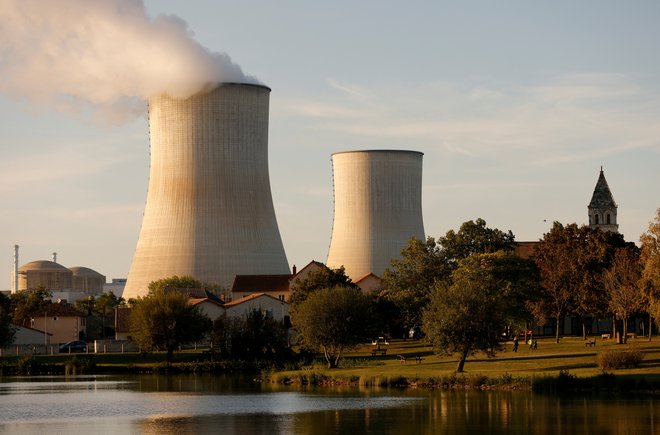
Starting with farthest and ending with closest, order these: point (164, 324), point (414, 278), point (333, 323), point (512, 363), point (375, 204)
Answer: point (375, 204)
point (414, 278)
point (164, 324)
point (333, 323)
point (512, 363)

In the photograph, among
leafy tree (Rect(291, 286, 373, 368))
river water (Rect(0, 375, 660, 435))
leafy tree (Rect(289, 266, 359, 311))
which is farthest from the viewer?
leafy tree (Rect(289, 266, 359, 311))

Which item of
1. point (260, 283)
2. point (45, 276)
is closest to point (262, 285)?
point (260, 283)

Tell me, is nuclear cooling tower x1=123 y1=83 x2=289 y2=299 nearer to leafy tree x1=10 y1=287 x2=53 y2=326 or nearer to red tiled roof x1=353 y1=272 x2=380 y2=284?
red tiled roof x1=353 y1=272 x2=380 y2=284

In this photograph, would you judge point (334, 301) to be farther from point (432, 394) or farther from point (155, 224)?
point (155, 224)

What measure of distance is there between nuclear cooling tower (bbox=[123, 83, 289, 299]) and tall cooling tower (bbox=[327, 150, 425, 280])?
30.2 feet

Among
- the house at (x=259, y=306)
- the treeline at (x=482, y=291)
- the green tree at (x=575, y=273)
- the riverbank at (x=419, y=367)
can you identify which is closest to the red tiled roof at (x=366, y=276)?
the house at (x=259, y=306)

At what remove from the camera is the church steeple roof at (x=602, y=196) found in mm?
120062

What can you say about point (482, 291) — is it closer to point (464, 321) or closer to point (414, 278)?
point (464, 321)

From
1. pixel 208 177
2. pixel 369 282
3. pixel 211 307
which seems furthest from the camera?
pixel 369 282

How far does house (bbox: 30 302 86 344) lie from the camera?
308 ft

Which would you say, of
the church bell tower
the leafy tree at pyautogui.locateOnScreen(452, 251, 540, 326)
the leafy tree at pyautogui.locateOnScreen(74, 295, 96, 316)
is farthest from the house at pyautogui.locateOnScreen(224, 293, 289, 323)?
the church bell tower

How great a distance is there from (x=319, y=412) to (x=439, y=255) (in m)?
33.2

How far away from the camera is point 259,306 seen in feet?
287

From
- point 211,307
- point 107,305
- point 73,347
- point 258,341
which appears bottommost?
point 73,347
